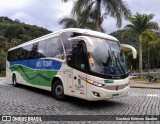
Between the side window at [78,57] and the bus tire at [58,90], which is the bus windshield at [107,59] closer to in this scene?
the side window at [78,57]

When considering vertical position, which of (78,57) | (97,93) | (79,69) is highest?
(78,57)

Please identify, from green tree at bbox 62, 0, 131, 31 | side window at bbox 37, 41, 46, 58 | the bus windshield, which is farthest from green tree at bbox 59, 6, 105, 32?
the bus windshield

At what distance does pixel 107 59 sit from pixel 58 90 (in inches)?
122

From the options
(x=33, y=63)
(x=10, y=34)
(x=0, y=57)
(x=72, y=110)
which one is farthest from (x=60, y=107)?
(x=10, y=34)

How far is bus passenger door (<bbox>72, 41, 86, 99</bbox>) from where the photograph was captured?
9719mm

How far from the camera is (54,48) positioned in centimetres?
1212

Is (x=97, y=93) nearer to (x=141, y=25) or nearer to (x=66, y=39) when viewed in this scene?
(x=66, y=39)

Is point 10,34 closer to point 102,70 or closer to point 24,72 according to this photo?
point 24,72

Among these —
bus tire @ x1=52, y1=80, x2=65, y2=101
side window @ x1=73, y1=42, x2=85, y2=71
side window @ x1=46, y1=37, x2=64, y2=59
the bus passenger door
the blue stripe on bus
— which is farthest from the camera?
the blue stripe on bus

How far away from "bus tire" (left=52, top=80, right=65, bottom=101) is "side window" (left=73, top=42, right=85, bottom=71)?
1644 mm

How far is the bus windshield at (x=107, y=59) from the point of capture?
957cm

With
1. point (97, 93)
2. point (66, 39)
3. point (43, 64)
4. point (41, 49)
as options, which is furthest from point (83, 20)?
point (97, 93)

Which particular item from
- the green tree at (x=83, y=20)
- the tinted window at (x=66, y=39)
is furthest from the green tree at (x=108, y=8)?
→ the tinted window at (x=66, y=39)

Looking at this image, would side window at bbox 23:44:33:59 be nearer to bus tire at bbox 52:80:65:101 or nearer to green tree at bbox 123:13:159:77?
bus tire at bbox 52:80:65:101
